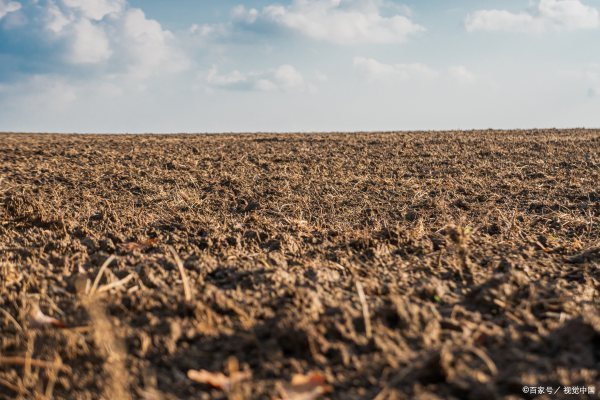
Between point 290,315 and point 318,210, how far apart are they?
321cm

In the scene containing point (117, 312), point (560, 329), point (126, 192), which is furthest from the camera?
point (126, 192)

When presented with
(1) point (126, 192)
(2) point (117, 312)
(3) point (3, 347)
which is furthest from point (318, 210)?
(3) point (3, 347)

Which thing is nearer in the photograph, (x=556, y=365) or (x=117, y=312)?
(x=556, y=365)

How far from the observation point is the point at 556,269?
3293mm

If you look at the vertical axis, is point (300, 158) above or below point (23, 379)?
above

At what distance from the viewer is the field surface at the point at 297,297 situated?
1.93 meters

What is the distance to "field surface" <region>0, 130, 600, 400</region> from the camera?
193 cm

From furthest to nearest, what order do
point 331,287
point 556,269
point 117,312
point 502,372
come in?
point 556,269 < point 331,287 < point 117,312 < point 502,372

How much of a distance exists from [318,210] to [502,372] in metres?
3.58

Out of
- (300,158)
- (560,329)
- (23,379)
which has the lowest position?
(23,379)

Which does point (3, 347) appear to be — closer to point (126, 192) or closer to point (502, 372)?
point (502, 372)

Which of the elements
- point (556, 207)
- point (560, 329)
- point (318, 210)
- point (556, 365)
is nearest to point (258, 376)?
point (556, 365)

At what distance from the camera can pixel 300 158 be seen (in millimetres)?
8945

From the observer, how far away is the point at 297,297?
2.46 metres
